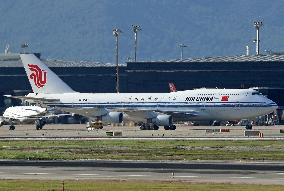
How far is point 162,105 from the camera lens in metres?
162

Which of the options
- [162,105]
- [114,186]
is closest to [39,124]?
[162,105]

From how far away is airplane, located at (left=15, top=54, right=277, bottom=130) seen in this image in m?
159

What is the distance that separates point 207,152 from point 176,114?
67.5m

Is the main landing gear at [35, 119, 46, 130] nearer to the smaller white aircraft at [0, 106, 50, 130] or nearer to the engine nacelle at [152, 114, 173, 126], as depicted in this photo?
the smaller white aircraft at [0, 106, 50, 130]

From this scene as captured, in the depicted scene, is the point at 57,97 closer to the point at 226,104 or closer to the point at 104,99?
the point at 104,99

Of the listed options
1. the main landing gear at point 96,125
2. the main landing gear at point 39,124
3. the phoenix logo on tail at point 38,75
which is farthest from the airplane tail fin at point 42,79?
the main landing gear at point 96,125

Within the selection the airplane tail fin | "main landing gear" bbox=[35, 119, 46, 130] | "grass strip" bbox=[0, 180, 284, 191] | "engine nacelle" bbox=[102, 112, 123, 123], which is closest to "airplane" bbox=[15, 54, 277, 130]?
"engine nacelle" bbox=[102, 112, 123, 123]

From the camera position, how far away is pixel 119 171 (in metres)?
73.8

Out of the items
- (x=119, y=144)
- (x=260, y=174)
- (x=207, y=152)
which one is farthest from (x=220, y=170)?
(x=119, y=144)

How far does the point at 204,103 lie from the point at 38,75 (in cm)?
2713

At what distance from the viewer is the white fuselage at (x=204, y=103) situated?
15862 cm

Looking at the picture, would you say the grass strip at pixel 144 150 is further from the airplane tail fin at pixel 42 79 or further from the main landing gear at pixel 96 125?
the airplane tail fin at pixel 42 79

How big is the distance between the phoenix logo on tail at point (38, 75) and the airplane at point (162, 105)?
229 cm

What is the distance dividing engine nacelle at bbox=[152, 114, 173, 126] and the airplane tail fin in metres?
18.0
